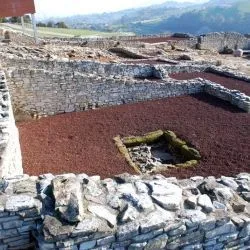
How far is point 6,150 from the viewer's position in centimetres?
777

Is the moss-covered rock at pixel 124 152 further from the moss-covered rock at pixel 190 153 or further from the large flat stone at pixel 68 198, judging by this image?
the large flat stone at pixel 68 198

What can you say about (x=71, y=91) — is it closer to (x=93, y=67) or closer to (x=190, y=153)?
(x=93, y=67)

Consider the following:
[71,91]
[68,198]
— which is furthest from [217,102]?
[68,198]

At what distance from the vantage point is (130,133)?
13.1 meters

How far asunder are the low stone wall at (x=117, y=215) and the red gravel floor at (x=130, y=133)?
4.26 metres

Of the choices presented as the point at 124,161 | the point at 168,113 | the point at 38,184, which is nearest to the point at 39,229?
the point at 38,184

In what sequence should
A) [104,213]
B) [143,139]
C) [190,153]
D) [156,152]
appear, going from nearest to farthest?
1. [104,213]
2. [190,153]
3. [156,152]
4. [143,139]

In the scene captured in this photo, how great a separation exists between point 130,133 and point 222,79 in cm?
887

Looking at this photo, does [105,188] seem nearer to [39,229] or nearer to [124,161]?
[39,229]

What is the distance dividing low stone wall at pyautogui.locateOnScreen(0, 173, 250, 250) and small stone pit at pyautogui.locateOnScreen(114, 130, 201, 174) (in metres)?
4.76

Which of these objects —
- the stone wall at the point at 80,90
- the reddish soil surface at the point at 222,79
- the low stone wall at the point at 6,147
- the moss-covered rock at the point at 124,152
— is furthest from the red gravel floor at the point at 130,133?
the reddish soil surface at the point at 222,79

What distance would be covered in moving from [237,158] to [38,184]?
7.00 m

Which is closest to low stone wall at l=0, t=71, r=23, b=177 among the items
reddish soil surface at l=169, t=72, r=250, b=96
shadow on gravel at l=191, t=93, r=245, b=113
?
shadow on gravel at l=191, t=93, r=245, b=113

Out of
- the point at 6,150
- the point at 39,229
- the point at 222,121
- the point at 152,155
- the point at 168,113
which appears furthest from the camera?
the point at 168,113
